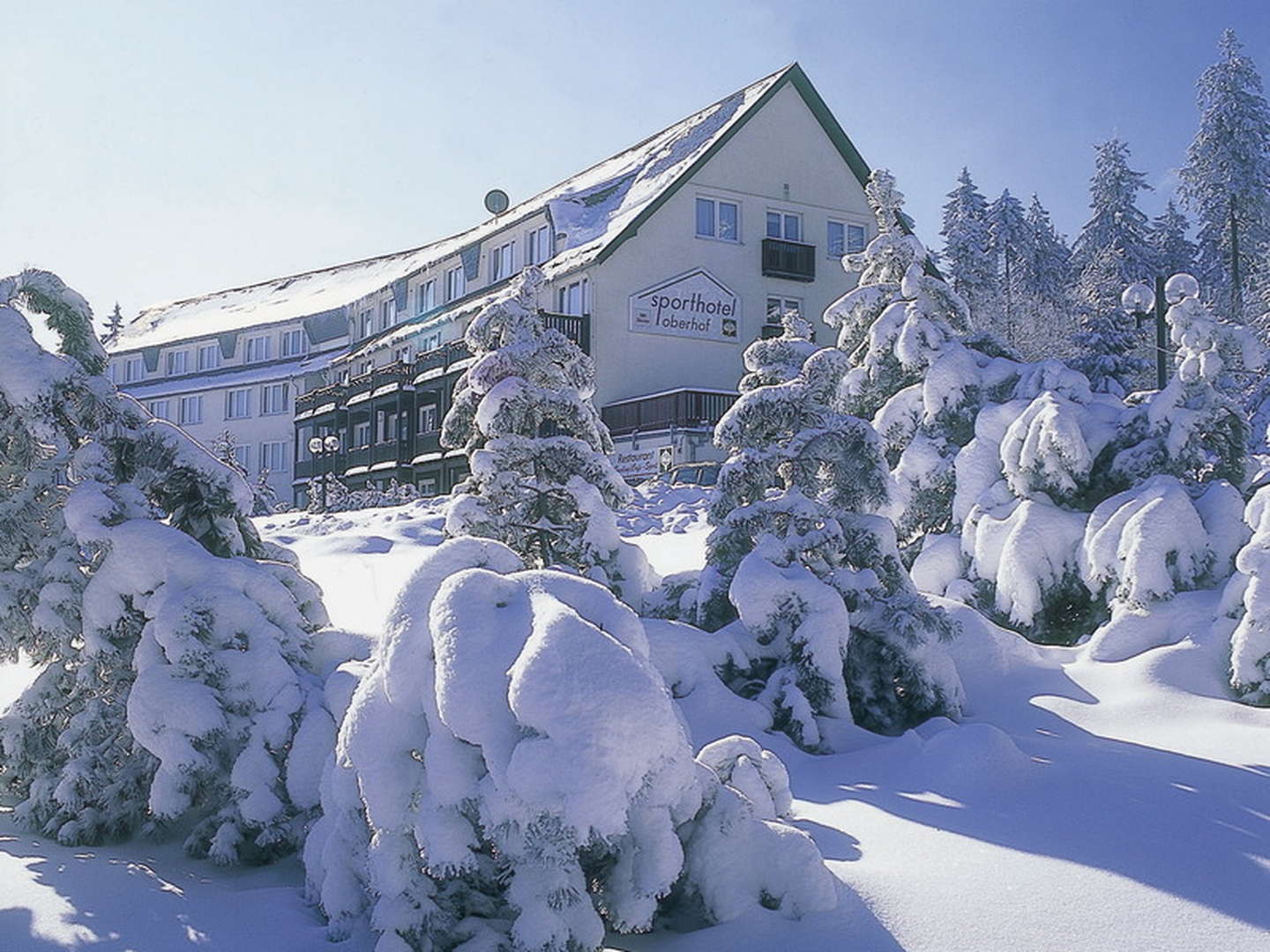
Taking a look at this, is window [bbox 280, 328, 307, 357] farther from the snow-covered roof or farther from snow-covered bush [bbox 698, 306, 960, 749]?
snow-covered bush [bbox 698, 306, 960, 749]

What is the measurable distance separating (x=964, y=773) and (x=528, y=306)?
570cm

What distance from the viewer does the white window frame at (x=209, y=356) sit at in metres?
51.9

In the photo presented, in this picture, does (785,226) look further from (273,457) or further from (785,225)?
(273,457)

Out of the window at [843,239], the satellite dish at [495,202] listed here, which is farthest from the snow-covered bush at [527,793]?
the satellite dish at [495,202]

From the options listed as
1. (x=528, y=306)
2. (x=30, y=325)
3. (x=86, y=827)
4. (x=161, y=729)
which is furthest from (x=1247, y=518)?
(x=30, y=325)

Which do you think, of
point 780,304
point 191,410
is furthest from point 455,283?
point 191,410

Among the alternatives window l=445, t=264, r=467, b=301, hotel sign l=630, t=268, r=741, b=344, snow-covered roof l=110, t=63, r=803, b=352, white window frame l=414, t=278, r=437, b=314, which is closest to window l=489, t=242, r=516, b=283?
snow-covered roof l=110, t=63, r=803, b=352

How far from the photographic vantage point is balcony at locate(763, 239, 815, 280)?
30781 millimetres

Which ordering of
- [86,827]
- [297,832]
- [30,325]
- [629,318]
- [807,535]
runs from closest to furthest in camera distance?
[297,832], [86,827], [30,325], [807,535], [629,318]

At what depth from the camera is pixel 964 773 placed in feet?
19.5

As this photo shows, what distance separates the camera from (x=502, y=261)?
34469 millimetres

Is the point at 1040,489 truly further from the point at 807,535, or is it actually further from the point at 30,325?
the point at 30,325

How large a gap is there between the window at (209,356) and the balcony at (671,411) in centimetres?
3081

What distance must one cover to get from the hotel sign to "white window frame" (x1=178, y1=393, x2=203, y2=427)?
2994 centimetres
